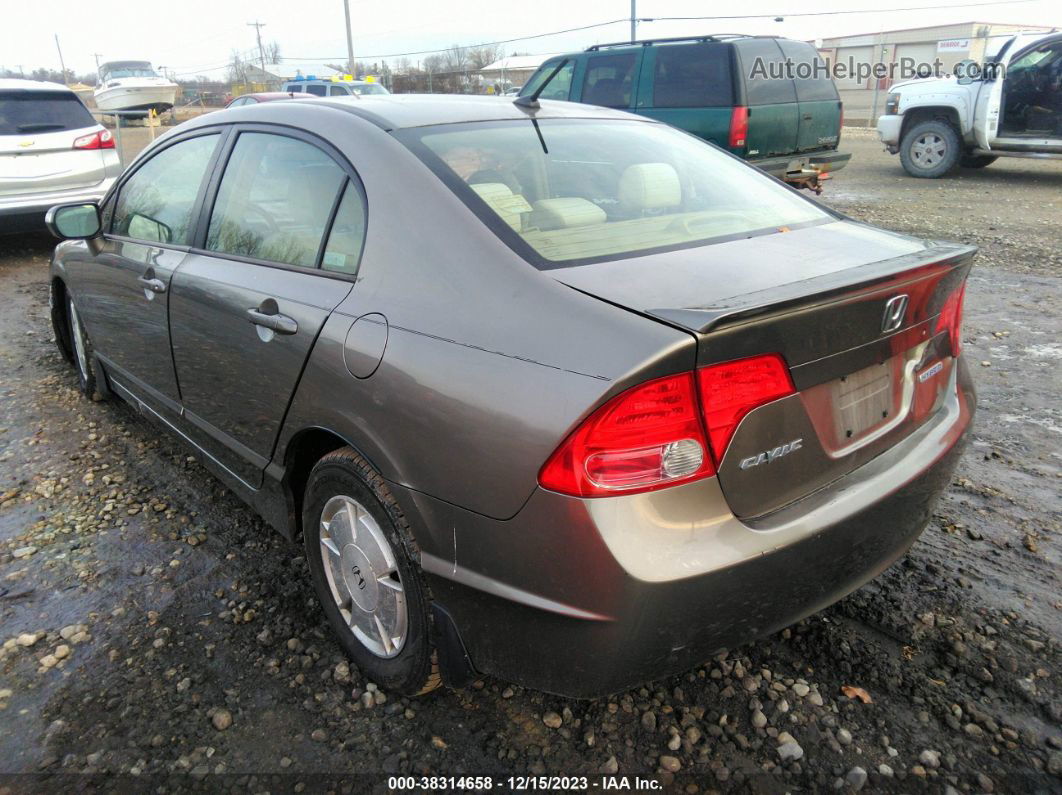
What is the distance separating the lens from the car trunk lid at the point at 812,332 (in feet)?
5.55

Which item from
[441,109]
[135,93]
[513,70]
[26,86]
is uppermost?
[513,70]

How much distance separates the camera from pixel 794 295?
1.72 metres

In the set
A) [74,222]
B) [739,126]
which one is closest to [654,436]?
[74,222]

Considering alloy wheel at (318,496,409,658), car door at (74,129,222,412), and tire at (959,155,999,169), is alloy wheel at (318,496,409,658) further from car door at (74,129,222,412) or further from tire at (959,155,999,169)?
tire at (959,155,999,169)

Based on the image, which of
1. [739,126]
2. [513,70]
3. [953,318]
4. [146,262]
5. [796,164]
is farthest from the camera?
[513,70]

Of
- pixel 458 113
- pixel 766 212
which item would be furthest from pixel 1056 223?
pixel 458 113

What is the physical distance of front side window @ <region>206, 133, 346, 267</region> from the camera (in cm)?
244

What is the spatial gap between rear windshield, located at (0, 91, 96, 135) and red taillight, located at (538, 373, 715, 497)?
8.73 m

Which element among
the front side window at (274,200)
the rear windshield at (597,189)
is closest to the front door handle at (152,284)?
the front side window at (274,200)

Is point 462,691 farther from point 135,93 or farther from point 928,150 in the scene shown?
point 135,93

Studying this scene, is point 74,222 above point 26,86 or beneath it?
beneath

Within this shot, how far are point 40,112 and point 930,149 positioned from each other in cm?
1240

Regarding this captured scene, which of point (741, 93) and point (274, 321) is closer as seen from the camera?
point (274, 321)

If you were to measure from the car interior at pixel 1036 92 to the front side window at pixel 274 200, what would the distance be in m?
12.6
